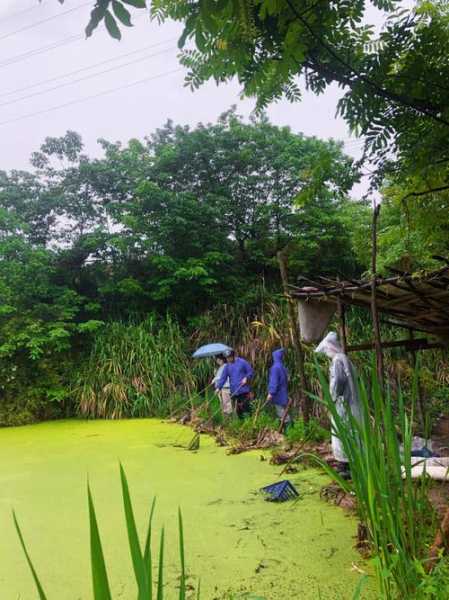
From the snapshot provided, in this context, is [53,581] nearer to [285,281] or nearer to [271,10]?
[271,10]

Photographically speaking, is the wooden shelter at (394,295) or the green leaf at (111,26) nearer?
the green leaf at (111,26)

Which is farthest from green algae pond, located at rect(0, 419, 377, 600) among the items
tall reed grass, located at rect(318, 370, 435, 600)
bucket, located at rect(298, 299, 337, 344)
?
bucket, located at rect(298, 299, 337, 344)

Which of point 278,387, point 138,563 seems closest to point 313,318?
point 278,387

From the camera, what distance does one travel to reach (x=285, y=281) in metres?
3.71

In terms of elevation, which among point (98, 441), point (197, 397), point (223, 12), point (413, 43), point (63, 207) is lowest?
point (98, 441)

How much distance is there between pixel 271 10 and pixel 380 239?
3151mm

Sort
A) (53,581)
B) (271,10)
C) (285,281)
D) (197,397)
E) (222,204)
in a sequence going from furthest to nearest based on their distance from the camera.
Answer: (222,204)
(197,397)
(285,281)
(53,581)
(271,10)

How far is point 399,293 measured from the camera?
9.70 feet

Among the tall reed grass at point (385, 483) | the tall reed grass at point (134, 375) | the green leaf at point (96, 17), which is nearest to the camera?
the green leaf at point (96, 17)

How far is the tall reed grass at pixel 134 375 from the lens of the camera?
6.55 metres

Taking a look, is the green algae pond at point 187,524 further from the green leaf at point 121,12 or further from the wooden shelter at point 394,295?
the green leaf at point 121,12

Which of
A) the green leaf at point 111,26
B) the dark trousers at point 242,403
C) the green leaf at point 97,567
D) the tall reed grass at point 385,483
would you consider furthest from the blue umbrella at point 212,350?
the green leaf at point 97,567

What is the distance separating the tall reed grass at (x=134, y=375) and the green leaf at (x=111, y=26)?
583 centimetres

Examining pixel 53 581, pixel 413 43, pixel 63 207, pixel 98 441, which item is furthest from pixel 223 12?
pixel 63 207
